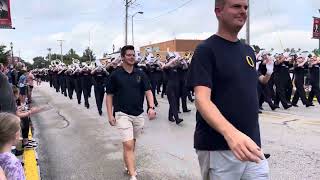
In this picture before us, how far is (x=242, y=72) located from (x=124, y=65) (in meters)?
3.71

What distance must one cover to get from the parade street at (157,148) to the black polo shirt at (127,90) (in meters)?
0.93

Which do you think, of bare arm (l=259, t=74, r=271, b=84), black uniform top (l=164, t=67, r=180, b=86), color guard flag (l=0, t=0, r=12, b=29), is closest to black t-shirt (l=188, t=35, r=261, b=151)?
bare arm (l=259, t=74, r=271, b=84)

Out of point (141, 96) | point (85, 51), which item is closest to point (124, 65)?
point (141, 96)

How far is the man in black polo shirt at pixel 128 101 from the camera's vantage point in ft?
21.9

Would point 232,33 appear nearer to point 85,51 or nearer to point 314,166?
point 314,166

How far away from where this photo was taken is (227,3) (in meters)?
3.24

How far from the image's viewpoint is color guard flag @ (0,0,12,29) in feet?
102

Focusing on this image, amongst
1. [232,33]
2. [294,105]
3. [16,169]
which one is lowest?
[294,105]

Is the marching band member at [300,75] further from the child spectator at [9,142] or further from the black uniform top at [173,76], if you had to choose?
the child spectator at [9,142]

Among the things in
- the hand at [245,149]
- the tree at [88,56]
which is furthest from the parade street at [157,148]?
the tree at [88,56]

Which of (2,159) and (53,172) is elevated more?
(2,159)

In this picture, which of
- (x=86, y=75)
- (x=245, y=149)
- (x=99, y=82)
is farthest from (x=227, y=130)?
(x=86, y=75)

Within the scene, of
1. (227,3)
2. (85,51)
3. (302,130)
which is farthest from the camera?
(85,51)

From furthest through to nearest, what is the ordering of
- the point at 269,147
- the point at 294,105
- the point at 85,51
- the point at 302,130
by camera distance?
the point at 85,51 → the point at 294,105 → the point at 302,130 → the point at 269,147
